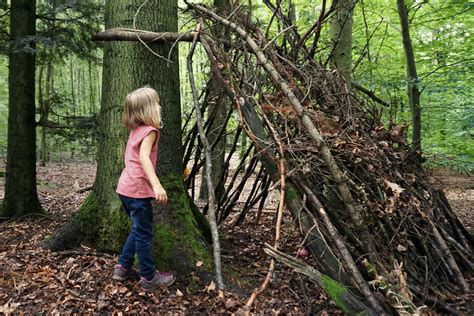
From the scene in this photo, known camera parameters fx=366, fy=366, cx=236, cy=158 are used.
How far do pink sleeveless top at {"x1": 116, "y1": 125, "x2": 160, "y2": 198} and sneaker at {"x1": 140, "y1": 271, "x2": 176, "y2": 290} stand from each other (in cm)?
60

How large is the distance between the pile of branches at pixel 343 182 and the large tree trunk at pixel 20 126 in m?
3.14

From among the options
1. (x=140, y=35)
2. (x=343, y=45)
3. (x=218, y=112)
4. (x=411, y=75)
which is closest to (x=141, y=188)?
(x=140, y=35)

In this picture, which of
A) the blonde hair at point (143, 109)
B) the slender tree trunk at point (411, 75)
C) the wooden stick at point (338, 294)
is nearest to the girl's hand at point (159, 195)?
the blonde hair at point (143, 109)

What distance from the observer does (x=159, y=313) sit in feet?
8.16

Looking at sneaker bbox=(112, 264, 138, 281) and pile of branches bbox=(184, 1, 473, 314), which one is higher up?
pile of branches bbox=(184, 1, 473, 314)

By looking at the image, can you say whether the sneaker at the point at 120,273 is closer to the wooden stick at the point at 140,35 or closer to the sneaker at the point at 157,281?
the sneaker at the point at 157,281

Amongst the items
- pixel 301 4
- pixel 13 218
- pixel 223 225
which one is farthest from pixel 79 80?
pixel 223 225

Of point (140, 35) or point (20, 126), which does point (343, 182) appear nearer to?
point (140, 35)

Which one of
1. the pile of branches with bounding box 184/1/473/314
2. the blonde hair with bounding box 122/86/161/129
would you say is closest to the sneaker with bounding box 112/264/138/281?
the blonde hair with bounding box 122/86/161/129

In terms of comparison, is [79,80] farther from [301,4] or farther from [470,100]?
[470,100]

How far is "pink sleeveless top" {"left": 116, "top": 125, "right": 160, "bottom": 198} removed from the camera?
105 inches

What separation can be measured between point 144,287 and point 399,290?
1795 mm

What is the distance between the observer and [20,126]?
526cm

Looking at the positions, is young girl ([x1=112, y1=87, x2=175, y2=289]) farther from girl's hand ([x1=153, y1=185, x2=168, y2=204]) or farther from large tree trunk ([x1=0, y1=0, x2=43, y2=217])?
large tree trunk ([x1=0, y1=0, x2=43, y2=217])
